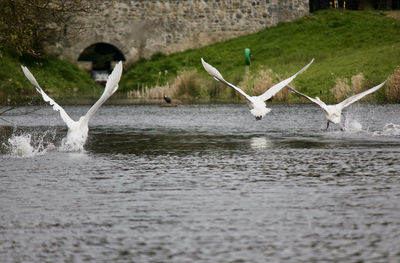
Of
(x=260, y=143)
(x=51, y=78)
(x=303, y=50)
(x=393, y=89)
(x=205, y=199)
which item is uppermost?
(x=303, y=50)

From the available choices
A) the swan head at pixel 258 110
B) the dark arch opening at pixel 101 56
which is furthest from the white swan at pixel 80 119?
the dark arch opening at pixel 101 56

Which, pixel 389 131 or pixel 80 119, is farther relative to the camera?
pixel 389 131

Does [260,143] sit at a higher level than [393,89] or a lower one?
lower

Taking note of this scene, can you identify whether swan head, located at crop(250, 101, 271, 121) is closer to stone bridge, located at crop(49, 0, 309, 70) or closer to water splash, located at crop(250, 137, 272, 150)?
water splash, located at crop(250, 137, 272, 150)

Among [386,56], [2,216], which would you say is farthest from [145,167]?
[386,56]

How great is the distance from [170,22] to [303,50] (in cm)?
1070

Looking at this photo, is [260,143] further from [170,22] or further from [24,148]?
[170,22]

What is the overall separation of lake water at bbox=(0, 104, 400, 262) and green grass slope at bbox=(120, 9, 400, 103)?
1983 cm

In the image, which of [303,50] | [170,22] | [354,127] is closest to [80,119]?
[354,127]

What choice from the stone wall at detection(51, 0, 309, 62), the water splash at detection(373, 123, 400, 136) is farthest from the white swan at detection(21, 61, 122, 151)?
the stone wall at detection(51, 0, 309, 62)

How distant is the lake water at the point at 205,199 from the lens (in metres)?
7.78

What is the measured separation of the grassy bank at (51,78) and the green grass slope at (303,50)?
100 inches

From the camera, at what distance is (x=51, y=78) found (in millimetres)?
48094

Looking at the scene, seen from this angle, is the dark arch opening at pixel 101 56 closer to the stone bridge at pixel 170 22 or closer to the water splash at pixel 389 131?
the stone bridge at pixel 170 22
